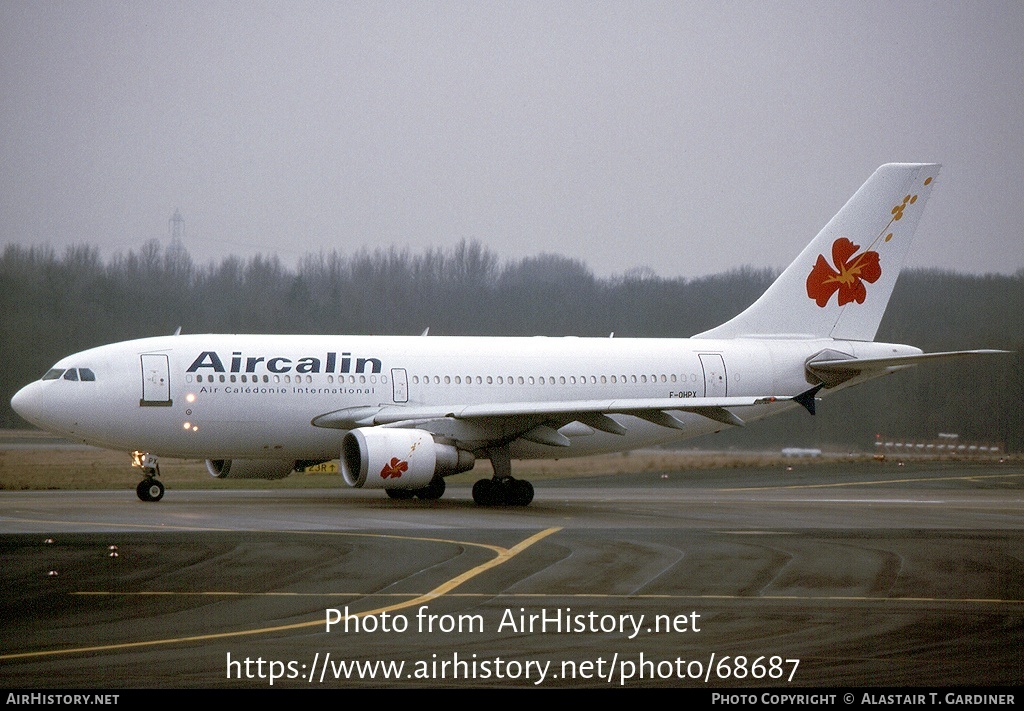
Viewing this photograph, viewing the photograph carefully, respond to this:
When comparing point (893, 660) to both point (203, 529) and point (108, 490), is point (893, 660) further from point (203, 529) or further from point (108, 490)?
point (108, 490)

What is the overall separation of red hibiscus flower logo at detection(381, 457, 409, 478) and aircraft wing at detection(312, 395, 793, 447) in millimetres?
1895

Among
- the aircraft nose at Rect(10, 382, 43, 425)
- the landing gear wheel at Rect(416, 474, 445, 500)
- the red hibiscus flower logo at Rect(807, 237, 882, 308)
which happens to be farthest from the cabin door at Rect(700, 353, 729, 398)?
the aircraft nose at Rect(10, 382, 43, 425)

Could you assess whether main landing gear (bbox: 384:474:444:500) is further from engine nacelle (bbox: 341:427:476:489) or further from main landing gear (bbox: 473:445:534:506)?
engine nacelle (bbox: 341:427:476:489)

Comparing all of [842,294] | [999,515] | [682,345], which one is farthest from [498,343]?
[999,515]

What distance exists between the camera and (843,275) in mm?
32625

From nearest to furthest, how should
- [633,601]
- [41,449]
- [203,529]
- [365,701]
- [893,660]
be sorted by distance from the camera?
[365,701] → [893,660] → [633,601] → [203,529] → [41,449]

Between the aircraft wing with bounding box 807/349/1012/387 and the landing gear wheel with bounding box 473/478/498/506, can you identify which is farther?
the aircraft wing with bounding box 807/349/1012/387

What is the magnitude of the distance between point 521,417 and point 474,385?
2.41 meters

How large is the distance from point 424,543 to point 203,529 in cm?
395

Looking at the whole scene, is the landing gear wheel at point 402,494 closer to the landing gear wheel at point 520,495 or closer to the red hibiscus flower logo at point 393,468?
the landing gear wheel at point 520,495

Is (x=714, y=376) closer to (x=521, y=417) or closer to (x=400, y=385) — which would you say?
(x=521, y=417)

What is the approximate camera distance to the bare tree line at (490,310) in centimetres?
4172

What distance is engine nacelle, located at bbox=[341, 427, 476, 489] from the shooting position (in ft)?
79.7

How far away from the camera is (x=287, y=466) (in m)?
28.8
